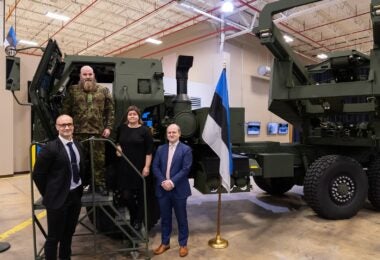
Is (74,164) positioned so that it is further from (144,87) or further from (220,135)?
(220,135)

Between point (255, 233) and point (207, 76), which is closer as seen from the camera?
point (255, 233)

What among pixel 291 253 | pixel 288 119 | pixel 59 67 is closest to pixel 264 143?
pixel 288 119

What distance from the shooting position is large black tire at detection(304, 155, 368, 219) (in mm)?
4762

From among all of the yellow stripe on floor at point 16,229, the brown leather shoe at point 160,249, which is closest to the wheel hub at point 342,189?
the brown leather shoe at point 160,249

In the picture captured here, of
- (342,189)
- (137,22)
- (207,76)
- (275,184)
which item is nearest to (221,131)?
(342,189)

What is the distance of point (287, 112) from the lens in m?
5.80

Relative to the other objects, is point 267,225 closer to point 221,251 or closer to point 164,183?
point 221,251

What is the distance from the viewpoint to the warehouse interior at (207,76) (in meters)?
3.93

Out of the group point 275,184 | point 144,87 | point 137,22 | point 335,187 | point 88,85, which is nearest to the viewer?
point 88,85

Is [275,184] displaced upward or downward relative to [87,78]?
downward

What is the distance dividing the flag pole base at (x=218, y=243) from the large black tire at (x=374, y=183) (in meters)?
2.83

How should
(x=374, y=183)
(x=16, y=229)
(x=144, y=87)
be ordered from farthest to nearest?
(x=374, y=183)
(x=16, y=229)
(x=144, y=87)

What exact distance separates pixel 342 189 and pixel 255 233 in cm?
152

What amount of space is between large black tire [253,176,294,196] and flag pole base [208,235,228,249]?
273cm
